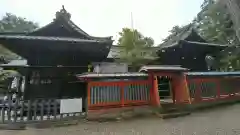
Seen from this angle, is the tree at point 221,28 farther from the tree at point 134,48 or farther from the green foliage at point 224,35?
the tree at point 134,48

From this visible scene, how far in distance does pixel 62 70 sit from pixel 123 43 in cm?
624

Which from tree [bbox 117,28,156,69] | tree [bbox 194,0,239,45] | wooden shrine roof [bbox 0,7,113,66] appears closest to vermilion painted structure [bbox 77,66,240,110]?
wooden shrine roof [bbox 0,7,113,66]

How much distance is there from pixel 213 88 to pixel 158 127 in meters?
6.71

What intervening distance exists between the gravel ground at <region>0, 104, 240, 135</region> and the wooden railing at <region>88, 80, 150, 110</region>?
117 centimetres

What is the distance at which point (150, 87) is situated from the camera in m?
9.80

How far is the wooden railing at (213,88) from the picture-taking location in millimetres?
10653

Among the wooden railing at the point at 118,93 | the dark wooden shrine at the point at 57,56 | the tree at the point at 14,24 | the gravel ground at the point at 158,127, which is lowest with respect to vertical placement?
the gravel ground at the point at 158,127

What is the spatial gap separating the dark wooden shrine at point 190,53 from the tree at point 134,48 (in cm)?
131

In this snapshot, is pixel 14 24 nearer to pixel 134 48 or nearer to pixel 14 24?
pixel 14 24

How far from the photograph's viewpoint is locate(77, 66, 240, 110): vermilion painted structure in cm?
874

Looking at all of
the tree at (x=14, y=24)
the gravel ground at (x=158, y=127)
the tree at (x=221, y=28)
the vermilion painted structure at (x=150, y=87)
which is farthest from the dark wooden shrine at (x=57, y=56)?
the tree at (x=14, y=24)

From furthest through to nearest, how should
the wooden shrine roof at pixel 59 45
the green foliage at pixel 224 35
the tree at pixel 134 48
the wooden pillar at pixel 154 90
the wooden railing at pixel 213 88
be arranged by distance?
the green foliage at pixel 224 35 → the tree at pixel 134 48 → the wooden railing at pixel 213 88 → the wooden shrine roof at pixel 59 45 → the wooden pillar at pixel 154 90

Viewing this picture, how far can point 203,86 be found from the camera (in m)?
11.0

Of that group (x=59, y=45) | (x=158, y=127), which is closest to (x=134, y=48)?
(x=59, y=45)
